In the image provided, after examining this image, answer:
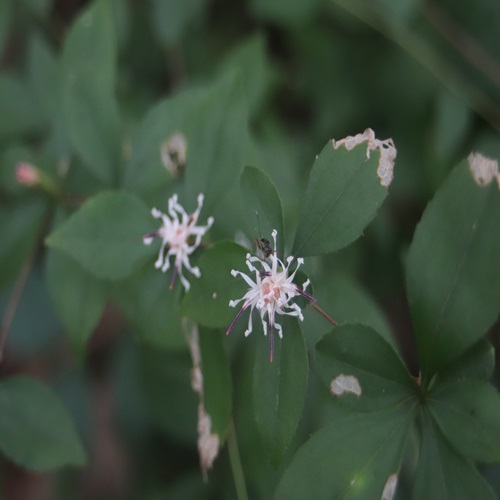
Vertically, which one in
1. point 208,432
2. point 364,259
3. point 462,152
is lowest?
point 208,432

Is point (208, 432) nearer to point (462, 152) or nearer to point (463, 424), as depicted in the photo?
point (463, 424)

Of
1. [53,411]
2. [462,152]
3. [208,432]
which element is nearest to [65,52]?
[53,411]

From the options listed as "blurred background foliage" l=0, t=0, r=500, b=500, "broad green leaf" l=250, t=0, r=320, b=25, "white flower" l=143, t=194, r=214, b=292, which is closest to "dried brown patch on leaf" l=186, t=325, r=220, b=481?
"white flower" l=143, t=194, r=214, b=292

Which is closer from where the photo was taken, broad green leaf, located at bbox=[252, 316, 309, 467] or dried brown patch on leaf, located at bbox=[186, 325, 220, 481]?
broad green leaf, located at bbox=[252, 316, 309, 467]

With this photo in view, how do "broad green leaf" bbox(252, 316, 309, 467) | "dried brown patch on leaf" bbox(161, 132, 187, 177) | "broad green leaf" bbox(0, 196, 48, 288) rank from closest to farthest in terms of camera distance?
"broad green leaf" bbox(252, 316, 309, 467) < "dried brown patch on leaf" bbox(161, 132, 187, 177) < "broad green leaf" bbox(0, 196, 48, 288)

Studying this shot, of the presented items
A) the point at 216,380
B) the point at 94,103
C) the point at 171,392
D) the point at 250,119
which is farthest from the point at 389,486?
the point at 250,119

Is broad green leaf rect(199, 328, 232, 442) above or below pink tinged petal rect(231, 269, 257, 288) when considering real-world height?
below

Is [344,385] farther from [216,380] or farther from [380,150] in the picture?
[380,150]

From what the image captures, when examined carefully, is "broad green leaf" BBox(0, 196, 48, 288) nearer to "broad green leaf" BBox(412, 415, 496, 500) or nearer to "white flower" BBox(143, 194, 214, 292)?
"white flower" BBox(143, 194, 214, 292)
